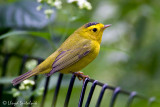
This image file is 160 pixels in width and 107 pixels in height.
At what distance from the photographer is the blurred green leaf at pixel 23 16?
3430 millimetres

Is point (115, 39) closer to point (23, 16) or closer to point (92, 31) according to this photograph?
point (92, 31)

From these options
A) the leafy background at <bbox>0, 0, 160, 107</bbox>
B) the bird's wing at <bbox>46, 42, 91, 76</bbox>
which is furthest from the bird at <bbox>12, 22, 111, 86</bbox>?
the leafy background at <bbox>0, 0, 160, 107</bbox>

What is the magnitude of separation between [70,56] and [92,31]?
42 cm

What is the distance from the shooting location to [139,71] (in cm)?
413

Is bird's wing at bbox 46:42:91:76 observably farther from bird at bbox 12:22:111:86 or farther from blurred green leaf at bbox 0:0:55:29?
blurred green leaf at bbox 0:0:55:29

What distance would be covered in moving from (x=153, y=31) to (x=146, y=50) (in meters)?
0.52

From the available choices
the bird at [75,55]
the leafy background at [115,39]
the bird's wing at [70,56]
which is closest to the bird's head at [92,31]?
the bird at [75,55]

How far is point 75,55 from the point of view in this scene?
290cm

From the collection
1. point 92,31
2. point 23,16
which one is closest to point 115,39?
point 92,31

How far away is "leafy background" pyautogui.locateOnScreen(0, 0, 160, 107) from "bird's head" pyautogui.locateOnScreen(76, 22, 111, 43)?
409 millimetres

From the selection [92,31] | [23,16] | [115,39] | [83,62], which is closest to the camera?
[83,62]

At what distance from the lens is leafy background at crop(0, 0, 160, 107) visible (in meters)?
3.57

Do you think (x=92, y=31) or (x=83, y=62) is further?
(x=92, y=31)

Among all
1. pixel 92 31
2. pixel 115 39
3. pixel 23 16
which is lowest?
pixel 92 31
